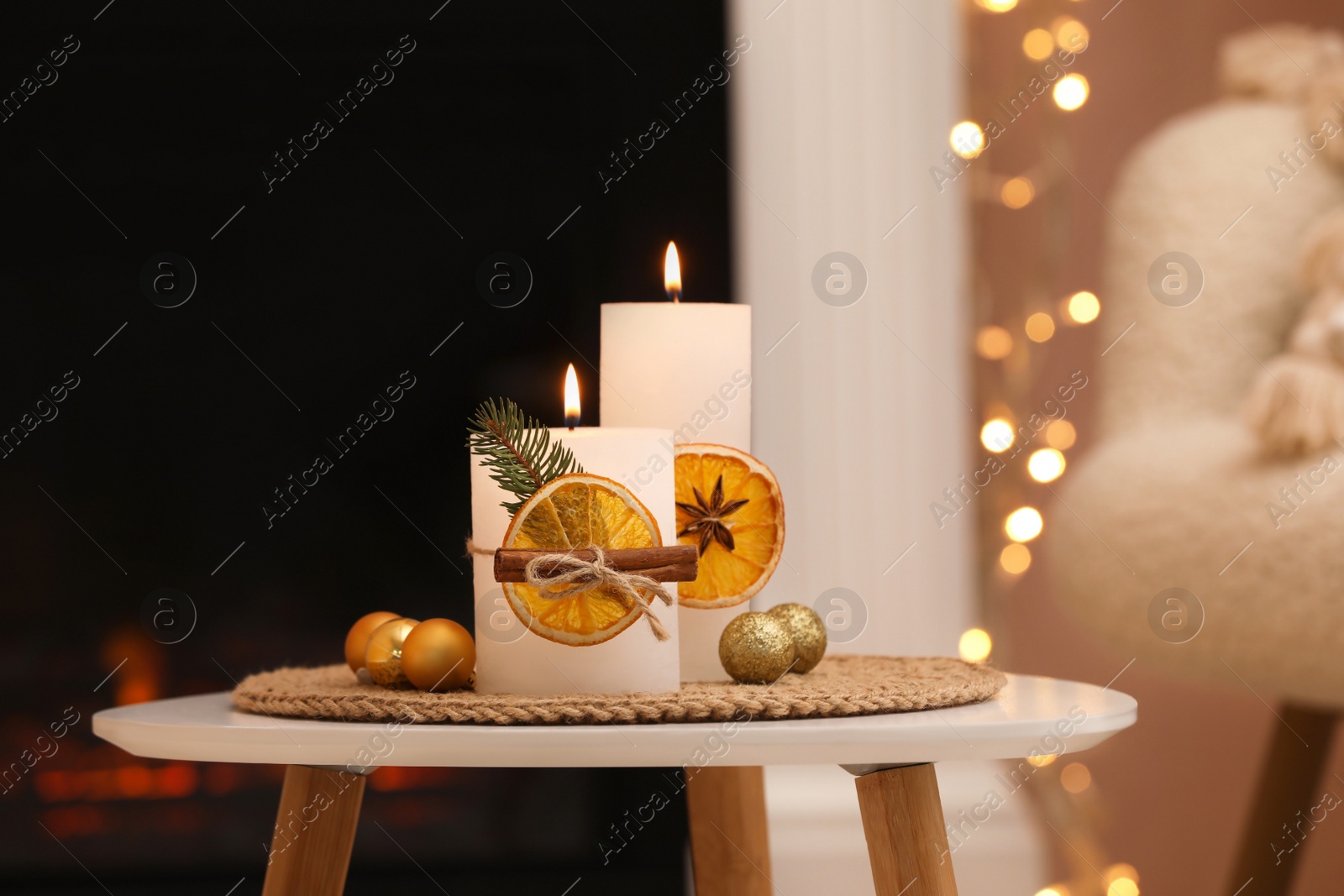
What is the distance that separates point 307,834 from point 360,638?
113 millimetres

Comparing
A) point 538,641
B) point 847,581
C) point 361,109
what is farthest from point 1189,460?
point 361,109

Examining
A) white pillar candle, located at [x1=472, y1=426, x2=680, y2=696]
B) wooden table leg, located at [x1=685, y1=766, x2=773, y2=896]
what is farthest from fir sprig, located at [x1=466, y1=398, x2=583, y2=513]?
wooden table leg, located at [x1=685, y1=766, x2=773, y2=896]

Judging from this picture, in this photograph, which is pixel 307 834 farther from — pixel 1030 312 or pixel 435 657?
pixel 1030 312

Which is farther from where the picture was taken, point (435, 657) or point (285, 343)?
point (285, 343)

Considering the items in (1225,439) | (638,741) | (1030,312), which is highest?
(1030,312)

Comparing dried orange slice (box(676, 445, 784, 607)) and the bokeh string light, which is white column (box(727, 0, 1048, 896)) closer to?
the bokeh string light

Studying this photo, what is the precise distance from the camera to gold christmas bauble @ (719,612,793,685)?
0.62 metres

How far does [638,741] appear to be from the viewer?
1.56ft

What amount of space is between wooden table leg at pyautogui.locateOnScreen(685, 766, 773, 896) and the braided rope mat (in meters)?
0.25

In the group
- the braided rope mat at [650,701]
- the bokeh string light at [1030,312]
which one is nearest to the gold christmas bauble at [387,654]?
the braided rope mat at [650,701]

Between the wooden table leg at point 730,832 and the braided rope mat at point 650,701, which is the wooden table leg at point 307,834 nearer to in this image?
the braided rope mat at point 650,701

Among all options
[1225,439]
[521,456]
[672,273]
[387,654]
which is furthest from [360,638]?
[1225,439]

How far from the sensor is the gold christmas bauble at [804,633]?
667mm

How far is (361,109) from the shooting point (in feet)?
5.30
